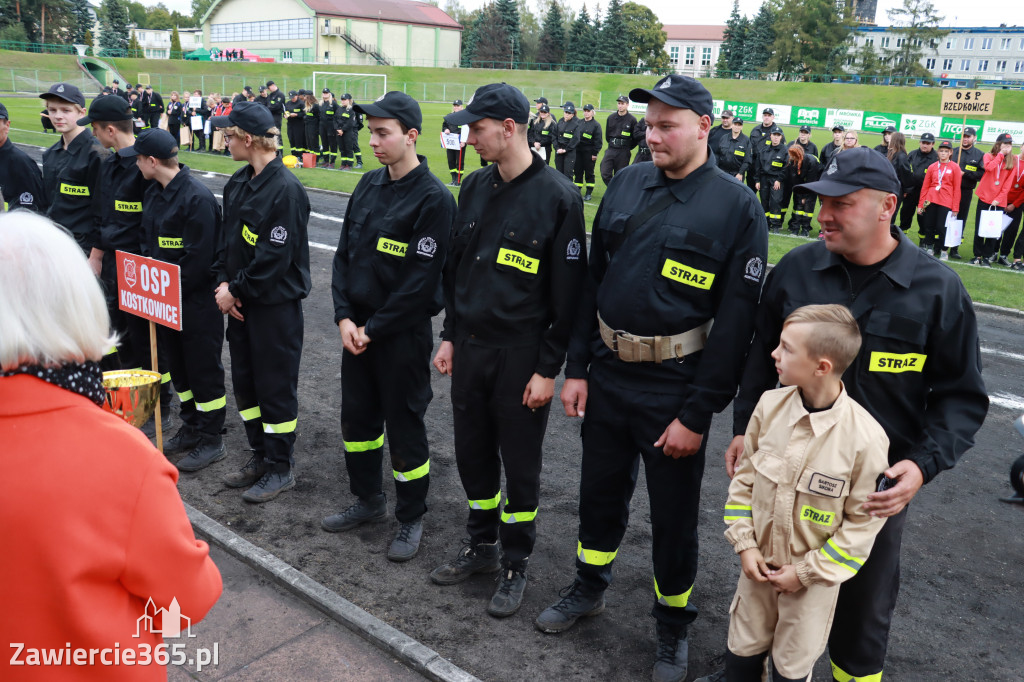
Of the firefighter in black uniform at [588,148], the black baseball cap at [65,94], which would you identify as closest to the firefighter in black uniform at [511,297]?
the black baseball cap at [65,94]

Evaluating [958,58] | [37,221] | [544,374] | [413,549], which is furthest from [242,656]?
[958,58]

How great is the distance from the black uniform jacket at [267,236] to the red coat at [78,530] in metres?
3.31

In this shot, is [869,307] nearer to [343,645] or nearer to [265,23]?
[343,645]

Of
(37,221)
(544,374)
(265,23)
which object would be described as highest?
(265,23)

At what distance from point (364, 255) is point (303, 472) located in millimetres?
1909

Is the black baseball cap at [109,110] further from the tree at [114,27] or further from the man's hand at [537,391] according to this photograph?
the tree at [114,27]

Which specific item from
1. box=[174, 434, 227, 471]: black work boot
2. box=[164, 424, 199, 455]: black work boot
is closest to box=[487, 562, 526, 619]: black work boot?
box=[174, 434, 227, 471]: black work boot

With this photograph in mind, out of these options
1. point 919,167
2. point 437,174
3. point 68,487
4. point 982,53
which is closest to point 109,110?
point 68,487

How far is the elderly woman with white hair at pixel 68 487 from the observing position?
169 cm

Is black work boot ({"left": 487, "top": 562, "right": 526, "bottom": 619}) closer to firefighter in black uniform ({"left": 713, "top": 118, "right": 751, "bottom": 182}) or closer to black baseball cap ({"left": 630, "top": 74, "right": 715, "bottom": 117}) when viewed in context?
black baseball cap ({"left": 630, "top": 74, "right": 715, "bottom": 117})

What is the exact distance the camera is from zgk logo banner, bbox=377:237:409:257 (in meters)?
4.46

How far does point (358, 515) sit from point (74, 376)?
3307 millimetres

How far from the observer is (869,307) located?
2.94 metres

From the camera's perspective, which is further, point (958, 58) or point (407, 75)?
point (958, 58)
